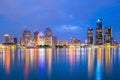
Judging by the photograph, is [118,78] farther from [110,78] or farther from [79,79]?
[79,79]

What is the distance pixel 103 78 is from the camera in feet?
130

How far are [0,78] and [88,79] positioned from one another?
12.4 metres

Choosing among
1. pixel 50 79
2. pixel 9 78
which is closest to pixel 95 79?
pixel 50 79

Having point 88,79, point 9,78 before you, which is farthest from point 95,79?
point 9,78

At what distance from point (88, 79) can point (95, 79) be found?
3.20ft

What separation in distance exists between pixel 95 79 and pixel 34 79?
331 inches

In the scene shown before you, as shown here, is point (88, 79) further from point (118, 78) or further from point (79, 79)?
point (118, 78)

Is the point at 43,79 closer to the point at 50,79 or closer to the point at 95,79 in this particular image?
the point at 50,79

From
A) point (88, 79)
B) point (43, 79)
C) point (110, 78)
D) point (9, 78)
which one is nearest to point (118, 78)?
point (110, 78)

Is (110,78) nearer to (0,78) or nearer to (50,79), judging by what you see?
(50,79)

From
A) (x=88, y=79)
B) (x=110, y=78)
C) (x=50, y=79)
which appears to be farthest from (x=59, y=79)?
(x=110, y=78)

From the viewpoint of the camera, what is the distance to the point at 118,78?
39.2 metres

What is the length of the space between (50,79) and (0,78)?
7147 millimetres

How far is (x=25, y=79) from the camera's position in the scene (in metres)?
39.2
